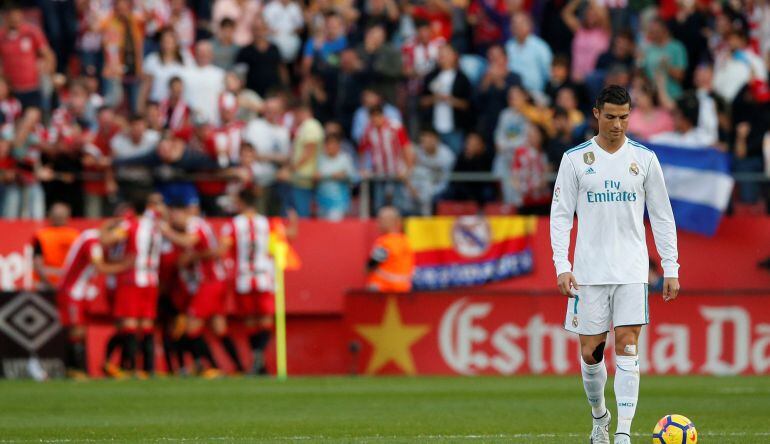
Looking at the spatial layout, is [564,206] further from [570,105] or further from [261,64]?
[261,64]

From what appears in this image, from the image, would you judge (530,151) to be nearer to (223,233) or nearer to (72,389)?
(223,233)

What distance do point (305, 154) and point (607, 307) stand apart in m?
11.6

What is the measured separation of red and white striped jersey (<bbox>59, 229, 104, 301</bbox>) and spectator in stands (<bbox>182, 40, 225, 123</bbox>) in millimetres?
2741

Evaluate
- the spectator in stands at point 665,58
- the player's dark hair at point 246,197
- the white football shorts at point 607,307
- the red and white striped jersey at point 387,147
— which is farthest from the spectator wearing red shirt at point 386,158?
the white football shorts at point 607,307

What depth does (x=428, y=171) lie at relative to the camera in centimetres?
2158

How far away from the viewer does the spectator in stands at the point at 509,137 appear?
21.3 metres

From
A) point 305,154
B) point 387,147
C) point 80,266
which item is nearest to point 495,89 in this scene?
point 387,147

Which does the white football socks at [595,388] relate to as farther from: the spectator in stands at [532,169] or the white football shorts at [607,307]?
the spectator in stands at [532,169]

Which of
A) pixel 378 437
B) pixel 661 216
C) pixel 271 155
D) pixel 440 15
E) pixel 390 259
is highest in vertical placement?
pixel 440 15

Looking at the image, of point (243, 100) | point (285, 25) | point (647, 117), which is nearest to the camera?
point (647, 117)

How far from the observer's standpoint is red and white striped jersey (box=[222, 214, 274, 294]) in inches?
805

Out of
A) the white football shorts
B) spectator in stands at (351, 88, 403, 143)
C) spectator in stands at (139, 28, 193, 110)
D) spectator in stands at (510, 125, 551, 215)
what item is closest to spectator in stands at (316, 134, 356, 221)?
spectator in stands at (351, 88, 403, 143)

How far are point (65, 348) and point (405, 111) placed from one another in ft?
20.5

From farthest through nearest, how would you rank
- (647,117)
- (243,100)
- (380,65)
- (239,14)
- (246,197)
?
(239,14), (380,65), (243,100), (647,117), (246,197)
